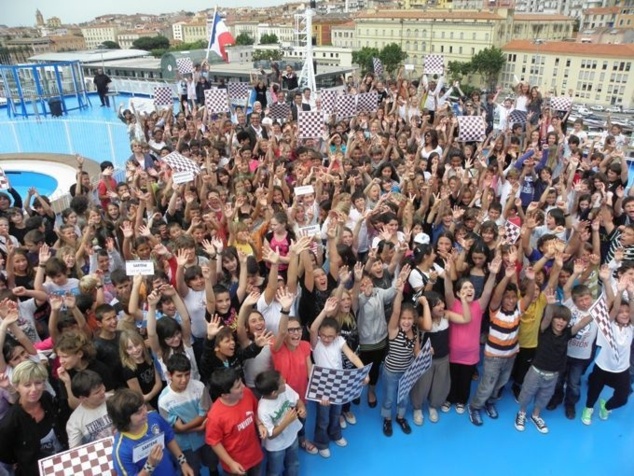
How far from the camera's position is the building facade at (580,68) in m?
65.1

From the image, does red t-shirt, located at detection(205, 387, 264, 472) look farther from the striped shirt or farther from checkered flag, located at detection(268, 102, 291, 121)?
checkered flag, located at detection(268, 102, 291, 121)

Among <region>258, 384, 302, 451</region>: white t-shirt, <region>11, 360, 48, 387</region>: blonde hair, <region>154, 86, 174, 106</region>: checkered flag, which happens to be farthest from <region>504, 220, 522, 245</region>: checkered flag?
<region>154, 86, 174, 106</region>: checkered flag

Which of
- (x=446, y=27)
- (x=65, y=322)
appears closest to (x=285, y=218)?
(x=65, y=322)

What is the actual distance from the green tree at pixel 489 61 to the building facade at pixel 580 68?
214cm

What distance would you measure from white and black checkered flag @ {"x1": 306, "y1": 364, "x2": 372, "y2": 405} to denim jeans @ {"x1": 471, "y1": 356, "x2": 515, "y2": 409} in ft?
4.29

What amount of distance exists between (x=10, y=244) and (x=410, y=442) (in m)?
4.68

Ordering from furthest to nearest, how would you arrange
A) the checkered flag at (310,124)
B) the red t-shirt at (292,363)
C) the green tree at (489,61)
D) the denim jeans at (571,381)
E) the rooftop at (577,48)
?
the green tree at (489,61)
the rooftop at (577,48)
the checkered flag at (310,124)
the denim jeans at (571,381)
the red t-shirt at (292,363)

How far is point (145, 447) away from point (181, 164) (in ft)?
15.1

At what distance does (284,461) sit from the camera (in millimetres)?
3852

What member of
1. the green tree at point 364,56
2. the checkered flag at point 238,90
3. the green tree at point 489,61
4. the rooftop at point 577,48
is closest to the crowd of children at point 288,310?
the checkered flag at point 238,90

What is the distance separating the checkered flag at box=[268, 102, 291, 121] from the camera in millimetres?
10281

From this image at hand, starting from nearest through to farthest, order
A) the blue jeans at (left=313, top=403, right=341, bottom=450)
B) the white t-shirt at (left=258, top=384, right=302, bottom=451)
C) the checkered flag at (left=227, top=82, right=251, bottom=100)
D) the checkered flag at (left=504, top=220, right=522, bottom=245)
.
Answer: the white t-shirt at (left=258, top=384, right=302, bottom=451)
the blue jeans at (left=313, top=403, right=341, bottom=450)
the checkered flag at (left=504, top=220, right=522, bottom=245)
the checkered flag at (left=227, top=82, right=251, bottom=100)

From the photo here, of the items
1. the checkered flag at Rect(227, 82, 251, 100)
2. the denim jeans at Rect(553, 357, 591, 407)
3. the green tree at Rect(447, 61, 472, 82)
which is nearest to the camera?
the denim jeans at Rect(553, 357, 591, 407)

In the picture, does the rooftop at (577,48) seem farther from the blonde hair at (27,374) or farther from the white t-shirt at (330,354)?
the blonde hair at (27,374)
